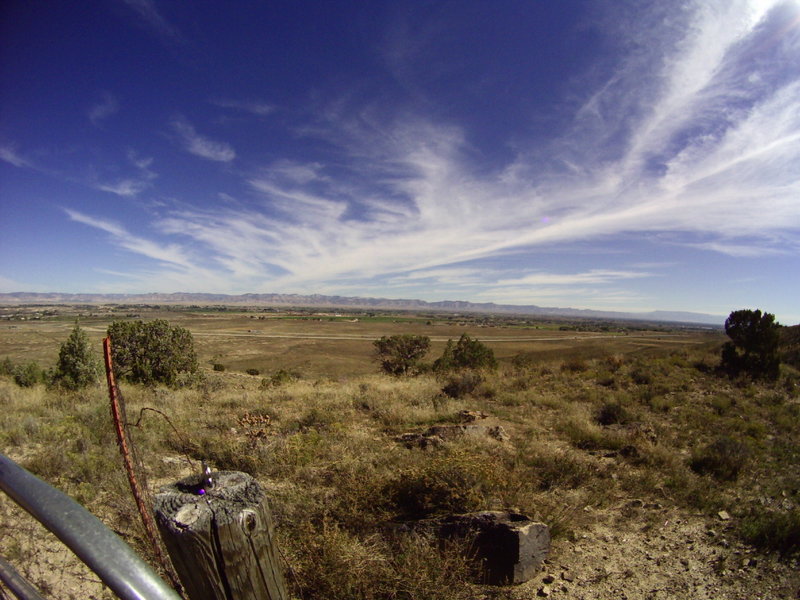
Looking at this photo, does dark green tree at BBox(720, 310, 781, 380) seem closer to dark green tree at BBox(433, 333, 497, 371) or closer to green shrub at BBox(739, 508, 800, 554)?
dark green tree at BBox(433, 333, 497, 371)

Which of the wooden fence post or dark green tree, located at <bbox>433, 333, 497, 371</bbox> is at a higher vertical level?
the wooden fence post

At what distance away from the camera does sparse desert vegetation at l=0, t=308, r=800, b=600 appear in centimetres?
376

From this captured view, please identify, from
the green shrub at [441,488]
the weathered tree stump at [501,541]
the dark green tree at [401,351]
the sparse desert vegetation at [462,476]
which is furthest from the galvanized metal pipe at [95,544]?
the dark green tree at [401,351]

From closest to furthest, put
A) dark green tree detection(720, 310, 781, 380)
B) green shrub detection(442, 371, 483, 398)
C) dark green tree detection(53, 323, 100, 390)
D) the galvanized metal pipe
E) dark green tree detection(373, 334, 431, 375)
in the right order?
the galvanized metal pipe, green shrub detection(442, 371, 483, 398), dark green tree detection(720, 310, 781, 380), dark green tree detection(53, 323, 100, 390), dark green tree detection(373, 334, 431, 375)

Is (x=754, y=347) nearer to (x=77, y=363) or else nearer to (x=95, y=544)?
(x=95, y=544)

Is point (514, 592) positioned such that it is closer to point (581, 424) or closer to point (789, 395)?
point (581, 424)

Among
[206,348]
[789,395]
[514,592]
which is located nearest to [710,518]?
[514,592]

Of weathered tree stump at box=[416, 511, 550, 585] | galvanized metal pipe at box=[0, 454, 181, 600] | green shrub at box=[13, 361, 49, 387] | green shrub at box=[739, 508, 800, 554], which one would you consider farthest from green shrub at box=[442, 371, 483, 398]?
green shrub at box=[13, 361, 49, 387]

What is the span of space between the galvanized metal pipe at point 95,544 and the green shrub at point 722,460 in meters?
8.05

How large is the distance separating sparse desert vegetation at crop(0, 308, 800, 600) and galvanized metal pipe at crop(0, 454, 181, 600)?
303cm

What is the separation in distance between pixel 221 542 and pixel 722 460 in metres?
7.94

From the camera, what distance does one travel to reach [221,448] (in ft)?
21.3

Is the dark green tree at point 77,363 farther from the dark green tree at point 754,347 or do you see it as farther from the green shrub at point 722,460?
the dark green tree at point 754,347

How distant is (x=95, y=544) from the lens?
918 mm
